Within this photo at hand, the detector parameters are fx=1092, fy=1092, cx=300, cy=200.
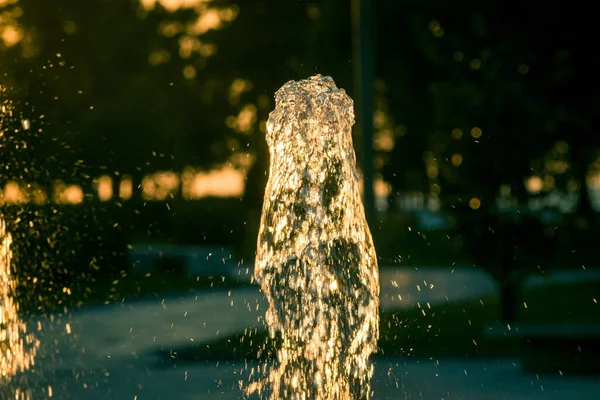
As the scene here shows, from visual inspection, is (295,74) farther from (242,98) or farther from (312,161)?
(312,161)

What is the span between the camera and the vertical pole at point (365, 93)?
1247cm

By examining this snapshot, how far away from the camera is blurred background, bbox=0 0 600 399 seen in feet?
36.2

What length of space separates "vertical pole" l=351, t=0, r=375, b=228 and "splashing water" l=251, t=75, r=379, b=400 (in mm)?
5865

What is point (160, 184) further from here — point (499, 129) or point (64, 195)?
point (499, 129)

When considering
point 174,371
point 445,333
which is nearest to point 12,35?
point 445,333

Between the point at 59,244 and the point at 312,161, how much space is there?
1515 centimetres

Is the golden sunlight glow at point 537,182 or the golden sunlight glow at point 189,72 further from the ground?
the golden sunlight glow at point 189,72

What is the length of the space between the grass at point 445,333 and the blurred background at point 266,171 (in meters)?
0.05

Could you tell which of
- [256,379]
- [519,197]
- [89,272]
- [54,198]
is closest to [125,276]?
[89,272]

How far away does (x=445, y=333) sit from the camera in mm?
12125

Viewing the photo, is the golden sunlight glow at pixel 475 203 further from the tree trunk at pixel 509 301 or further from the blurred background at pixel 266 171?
the tree trunk at pixel 509 301

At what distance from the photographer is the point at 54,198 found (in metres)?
23.1

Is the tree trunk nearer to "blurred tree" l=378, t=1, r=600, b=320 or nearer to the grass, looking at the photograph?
"blurred tree" l=378, t=1, r=600, b=320

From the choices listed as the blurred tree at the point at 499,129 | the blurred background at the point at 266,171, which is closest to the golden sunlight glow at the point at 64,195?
the blurred background at the point at 266,171
